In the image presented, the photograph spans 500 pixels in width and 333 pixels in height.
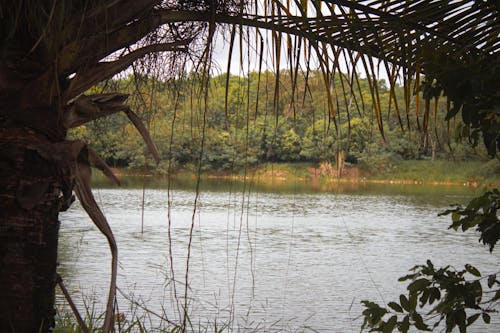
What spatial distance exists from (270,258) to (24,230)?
26.5 ft

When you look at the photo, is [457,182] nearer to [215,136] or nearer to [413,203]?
[215,136]

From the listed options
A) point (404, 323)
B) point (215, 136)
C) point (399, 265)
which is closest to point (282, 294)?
point (399, 265)

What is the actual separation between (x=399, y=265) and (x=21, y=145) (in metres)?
8.31

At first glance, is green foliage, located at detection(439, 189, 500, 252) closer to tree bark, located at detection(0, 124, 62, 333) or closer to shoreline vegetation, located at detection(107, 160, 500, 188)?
tree bark, located at detection(0, 124, 62, 333)

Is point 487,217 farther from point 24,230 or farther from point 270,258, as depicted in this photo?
point 270,258

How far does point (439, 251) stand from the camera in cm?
1024

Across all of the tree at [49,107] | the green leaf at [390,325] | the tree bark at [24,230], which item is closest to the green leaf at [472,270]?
the green leaf at [390,325]

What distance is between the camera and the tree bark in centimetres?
114

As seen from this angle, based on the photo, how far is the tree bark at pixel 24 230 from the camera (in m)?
1.14

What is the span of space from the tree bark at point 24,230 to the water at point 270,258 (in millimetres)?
1553

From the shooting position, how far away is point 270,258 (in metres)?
9.14

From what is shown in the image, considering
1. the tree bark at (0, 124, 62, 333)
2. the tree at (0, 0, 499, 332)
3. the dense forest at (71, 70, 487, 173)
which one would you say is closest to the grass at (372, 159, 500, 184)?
the dense forest at (71, 70, 487, 173)

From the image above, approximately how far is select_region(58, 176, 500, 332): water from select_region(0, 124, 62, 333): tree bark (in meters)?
1.55

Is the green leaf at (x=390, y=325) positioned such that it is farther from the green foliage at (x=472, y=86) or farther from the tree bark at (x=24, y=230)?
the tree bark at (x=24, y=230)
